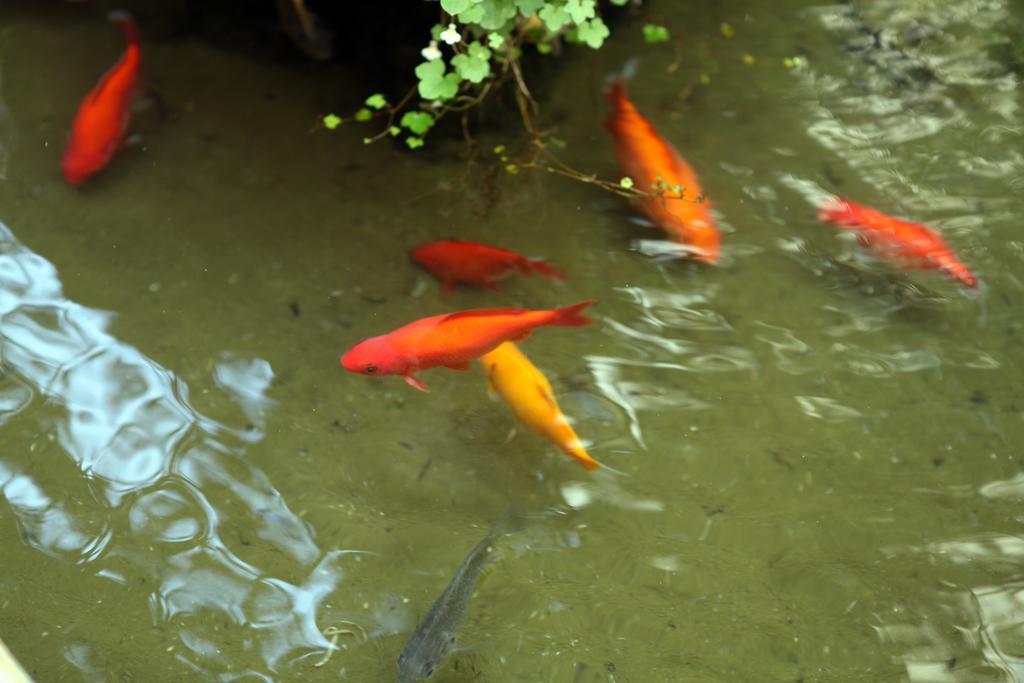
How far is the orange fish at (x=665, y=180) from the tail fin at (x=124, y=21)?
2.24 metres

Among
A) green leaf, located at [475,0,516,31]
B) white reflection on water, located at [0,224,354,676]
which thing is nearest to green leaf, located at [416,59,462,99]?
green leaf, located at [475,0,516,31]

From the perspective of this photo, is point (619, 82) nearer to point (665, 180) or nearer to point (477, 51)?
point (665, 180)

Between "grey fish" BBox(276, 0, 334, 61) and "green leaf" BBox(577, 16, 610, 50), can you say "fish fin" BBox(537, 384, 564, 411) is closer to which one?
"green leaf" BBox(577, 16, 610, 50)

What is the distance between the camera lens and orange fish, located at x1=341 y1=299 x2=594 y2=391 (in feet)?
9.87

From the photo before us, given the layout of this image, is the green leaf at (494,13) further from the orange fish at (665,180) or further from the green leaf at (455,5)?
the orange fish at (665,180)

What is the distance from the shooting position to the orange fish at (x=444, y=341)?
3.01 meters

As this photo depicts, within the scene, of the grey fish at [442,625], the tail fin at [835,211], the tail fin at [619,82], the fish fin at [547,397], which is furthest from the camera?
the tail fin at [619,82]

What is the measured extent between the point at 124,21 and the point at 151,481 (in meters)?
2.43

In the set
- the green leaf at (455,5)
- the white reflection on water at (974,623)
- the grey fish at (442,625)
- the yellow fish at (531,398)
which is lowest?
the white reflection on water at (974,623)

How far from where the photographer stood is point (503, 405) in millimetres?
3273

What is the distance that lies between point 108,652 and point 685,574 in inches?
67.7

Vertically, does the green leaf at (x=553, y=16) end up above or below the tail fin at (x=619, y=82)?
above

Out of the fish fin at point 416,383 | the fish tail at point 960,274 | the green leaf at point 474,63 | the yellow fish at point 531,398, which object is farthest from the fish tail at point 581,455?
the fish tail at point 960,274

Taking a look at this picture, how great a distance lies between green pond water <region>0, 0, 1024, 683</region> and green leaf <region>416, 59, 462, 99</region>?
0.61m
